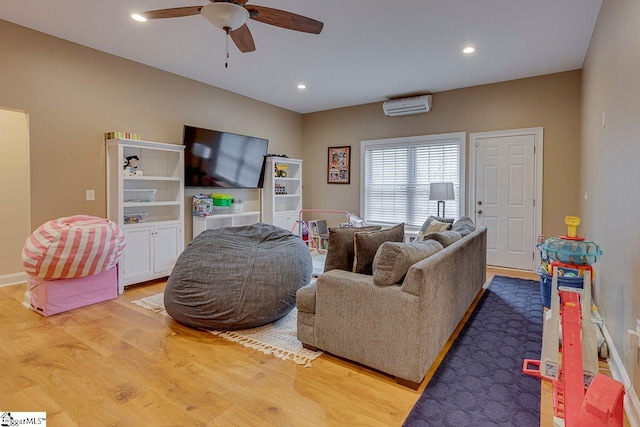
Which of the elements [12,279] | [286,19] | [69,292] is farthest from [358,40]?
[12,279]

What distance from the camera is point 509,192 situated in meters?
5.07

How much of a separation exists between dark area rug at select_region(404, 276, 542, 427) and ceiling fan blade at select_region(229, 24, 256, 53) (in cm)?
283

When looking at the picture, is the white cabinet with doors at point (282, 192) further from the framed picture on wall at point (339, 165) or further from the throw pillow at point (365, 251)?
the throw pillow at point (365, 251)

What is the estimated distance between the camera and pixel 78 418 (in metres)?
1.78

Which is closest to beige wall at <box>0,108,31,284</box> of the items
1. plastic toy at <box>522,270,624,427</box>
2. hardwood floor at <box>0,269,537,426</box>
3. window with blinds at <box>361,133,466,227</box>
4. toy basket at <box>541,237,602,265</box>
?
hardwood floor at <box>0,269,537,426</box>

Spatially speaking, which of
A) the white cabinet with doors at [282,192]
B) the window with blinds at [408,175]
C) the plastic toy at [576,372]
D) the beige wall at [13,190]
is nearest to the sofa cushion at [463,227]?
the plastic toy at [576,372]

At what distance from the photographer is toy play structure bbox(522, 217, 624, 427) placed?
1.30 metres

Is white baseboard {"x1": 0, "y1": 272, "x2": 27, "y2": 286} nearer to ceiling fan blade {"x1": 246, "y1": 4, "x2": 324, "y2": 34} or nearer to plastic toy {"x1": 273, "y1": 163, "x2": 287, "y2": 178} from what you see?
plastic toy {"x1": 273, "y1": 163, "x2": 287, "y2": 178}

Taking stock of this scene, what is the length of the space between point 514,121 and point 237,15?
170 inches

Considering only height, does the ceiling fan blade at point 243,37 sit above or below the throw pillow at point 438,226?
above

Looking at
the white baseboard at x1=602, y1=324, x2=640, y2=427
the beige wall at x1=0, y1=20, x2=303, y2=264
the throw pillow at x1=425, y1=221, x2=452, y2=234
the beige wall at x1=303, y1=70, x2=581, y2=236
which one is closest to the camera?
the white baseboard at x1=602, y1=324, x2=640, y2=427

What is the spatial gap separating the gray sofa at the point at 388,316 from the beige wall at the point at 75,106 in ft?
10.4

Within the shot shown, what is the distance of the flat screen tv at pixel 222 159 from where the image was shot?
492cm

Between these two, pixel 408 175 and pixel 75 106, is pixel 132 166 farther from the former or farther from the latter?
pixel 408 175
